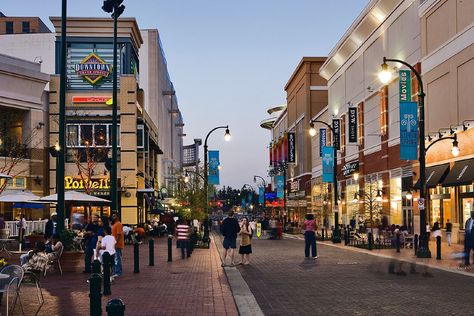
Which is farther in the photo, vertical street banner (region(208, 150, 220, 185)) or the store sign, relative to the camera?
the store sign

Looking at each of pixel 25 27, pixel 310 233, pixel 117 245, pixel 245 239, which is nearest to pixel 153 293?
pixel 117 245

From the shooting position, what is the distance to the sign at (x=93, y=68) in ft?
179

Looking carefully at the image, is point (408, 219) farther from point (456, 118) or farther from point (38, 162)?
point (38, 162)

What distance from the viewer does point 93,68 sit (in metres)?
54.9

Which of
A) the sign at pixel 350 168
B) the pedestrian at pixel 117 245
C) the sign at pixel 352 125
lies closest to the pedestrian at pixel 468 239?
the pedestrian at pixel 117 245

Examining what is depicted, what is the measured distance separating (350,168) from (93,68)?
71.7ft

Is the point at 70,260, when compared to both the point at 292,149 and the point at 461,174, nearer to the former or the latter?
the point at 461,174

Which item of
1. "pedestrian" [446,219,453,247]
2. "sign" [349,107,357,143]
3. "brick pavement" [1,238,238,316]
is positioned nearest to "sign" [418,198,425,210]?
"brick pavement" [1,238,238,316]

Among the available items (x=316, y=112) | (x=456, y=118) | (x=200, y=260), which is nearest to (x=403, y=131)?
(x=456, y=118)

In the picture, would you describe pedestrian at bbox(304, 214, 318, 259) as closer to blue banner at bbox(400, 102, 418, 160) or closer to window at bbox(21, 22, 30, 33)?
blue banner at bbox(400, 102, 418, 160)

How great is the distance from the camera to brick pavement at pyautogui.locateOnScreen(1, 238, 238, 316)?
12422 mm

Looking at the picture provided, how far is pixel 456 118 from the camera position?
116ft

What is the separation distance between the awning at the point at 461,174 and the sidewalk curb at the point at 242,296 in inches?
628

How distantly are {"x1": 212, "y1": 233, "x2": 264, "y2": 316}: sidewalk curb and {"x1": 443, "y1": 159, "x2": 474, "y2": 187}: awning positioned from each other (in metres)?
15.9
